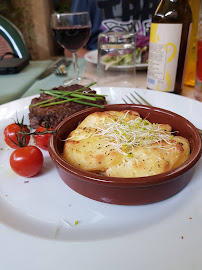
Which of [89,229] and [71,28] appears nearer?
[89,229]

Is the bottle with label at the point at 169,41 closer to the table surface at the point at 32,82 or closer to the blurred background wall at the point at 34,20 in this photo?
the table surface at the point at 32,82

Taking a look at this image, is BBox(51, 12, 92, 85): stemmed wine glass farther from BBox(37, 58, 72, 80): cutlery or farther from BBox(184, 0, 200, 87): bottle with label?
BBox(184, 0, 200, 87): bottle with label

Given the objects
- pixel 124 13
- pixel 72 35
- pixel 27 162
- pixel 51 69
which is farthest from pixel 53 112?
pixel 124 13

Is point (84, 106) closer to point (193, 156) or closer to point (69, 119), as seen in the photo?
point (69, 119)

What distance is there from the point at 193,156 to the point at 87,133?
43cm

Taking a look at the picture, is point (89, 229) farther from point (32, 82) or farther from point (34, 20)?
point (34, 20)

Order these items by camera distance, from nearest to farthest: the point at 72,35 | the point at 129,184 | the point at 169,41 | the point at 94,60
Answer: the point at 129,184, the point at 169,41, the point at 72,35, the point at 94,60

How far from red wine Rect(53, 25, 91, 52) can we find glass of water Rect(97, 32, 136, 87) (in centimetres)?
13

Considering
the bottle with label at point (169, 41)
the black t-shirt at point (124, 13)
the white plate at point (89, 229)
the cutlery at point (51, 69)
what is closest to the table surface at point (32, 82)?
the cutlery at point (51, 69)

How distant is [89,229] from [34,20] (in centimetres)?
414

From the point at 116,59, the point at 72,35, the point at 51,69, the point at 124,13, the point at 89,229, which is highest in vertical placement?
the point at 124,13

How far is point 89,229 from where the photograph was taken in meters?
0.73

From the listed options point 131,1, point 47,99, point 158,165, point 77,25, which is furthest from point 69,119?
point 131,1

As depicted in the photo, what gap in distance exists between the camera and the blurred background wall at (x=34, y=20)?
3922 millimetres
